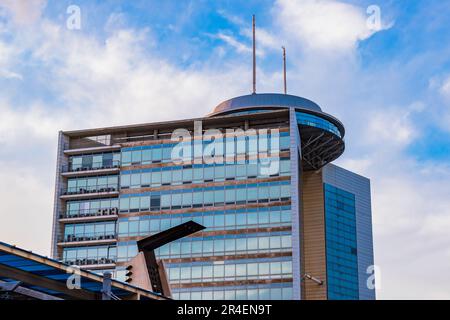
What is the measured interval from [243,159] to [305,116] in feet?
50.0

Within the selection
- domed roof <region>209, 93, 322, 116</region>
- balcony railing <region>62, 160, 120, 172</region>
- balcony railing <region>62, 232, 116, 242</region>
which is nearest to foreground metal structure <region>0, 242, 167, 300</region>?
balcony railing <region>62, 232, 116, 242</region>

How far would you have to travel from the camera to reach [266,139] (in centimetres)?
10425

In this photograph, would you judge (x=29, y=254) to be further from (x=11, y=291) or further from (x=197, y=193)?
(x=197, y=193)

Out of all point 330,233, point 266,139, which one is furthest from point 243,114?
point 330,233

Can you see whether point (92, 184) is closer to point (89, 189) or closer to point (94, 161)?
point (89, 189)

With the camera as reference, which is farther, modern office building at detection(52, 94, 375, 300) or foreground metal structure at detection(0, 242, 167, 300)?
modern office building at detection(52, 94, 375, 300)

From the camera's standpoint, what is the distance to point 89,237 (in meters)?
110

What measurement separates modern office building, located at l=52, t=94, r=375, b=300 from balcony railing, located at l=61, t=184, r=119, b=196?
0.48 feet

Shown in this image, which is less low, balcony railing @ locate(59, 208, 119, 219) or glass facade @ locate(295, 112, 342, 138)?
glass facade @ locate(295, 112, 342, 138)

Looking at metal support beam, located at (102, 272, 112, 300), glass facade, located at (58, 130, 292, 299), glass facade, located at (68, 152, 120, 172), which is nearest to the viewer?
metal support beam, located at (102, 272, 112, 300)

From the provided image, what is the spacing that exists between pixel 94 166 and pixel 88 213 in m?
7.07

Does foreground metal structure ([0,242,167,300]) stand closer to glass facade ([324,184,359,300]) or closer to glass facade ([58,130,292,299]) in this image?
glass facade ([58,130,292,299])

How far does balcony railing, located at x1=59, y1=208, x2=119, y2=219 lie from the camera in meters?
108

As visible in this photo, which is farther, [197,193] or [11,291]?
[197,193]
